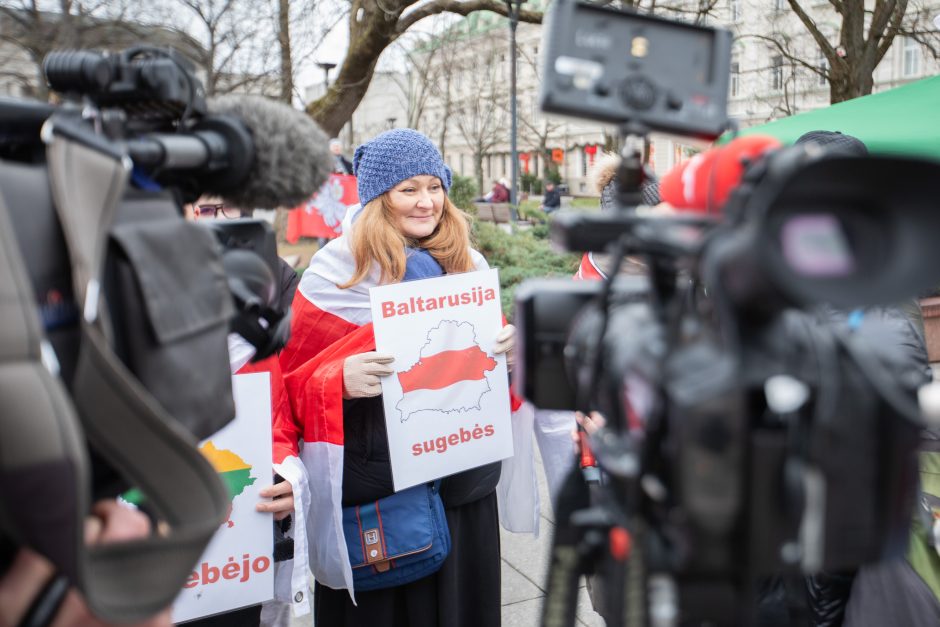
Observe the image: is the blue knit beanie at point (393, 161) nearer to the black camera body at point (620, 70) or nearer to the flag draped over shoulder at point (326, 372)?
the flag draped over shoulder at point (326, 372)

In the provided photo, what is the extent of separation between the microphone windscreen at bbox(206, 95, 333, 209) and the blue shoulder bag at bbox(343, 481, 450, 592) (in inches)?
53.5

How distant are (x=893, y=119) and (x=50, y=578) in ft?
23.5

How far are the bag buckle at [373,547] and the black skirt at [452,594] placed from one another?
149mm

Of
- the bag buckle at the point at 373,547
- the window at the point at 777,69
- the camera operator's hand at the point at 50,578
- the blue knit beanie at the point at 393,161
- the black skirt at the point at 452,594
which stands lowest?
the black skirt at the point at 452,594

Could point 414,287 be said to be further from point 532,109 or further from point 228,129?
point 532,109

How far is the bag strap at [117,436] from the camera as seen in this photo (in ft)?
3.17

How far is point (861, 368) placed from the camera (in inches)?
36.0

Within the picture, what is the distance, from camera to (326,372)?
257 cm

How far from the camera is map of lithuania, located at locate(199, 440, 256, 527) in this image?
2.33 meters

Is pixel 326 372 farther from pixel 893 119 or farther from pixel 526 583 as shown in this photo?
pixel 893 119

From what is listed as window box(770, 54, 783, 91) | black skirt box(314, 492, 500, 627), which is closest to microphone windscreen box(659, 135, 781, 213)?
black skirt box(314, 492, 500, 627)

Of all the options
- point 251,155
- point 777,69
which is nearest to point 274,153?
point 251,155

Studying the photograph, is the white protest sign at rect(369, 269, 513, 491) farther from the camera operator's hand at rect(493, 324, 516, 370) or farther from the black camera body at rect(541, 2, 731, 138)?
the black camera body at rect(541, 2, 731, 138)

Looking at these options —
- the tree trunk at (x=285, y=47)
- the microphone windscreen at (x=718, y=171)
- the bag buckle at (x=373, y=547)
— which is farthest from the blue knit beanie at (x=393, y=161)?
the tree trunk at (x=285, y=47)
